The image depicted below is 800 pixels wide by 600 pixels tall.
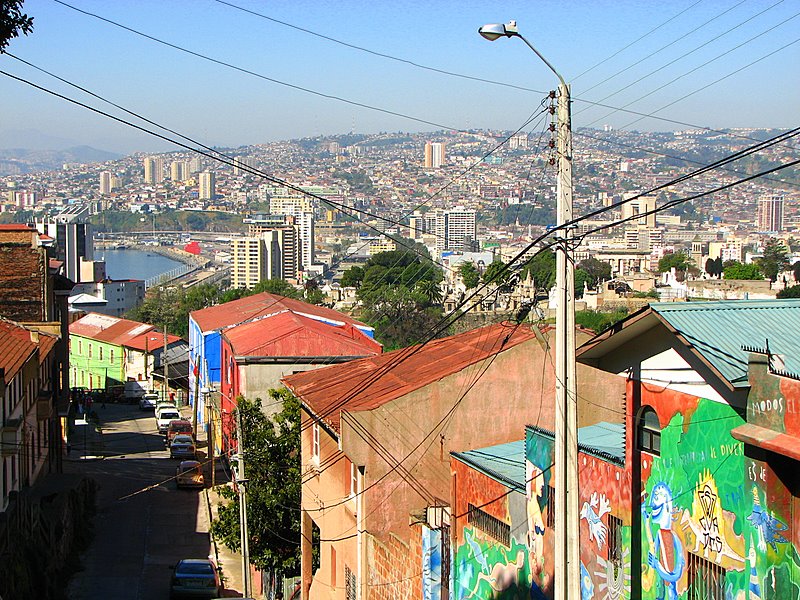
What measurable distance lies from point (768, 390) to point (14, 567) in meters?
13.7

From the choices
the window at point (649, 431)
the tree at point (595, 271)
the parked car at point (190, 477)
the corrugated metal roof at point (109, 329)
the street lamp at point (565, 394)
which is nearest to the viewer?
the street lamp at point (565, 394)

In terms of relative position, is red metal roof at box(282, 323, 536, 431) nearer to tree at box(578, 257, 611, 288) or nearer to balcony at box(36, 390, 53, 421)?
balcony at box(36, 390, 53, 421)

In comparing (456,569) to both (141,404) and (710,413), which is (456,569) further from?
(141,404)

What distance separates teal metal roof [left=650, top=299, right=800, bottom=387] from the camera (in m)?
8.69

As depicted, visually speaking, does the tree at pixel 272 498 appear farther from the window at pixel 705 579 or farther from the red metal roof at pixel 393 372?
the window at pixel 705 579

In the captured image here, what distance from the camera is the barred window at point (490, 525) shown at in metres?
12.4

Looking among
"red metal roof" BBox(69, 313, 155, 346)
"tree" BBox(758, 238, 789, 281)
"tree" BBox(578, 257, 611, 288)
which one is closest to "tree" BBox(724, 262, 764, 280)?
"tree" BBox(758, 238, 789, 281)

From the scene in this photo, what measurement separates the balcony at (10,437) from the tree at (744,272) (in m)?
135

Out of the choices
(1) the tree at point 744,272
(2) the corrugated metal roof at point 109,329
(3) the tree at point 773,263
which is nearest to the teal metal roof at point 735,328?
(2) the corrugated metal roof at point 109,329

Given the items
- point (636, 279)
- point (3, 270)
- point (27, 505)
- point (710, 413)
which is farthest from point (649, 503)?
point (636, 279)

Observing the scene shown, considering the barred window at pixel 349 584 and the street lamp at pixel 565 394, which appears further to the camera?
the barred window at pixel 349 584

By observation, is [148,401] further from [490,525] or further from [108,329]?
[490,525]

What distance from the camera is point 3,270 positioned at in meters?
29.5

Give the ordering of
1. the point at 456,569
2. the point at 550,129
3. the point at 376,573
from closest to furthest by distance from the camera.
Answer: the point at 550,129
the point at 456,569
the point at 376,573
